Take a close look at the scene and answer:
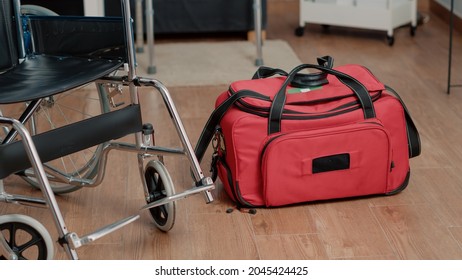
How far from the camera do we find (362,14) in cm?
379

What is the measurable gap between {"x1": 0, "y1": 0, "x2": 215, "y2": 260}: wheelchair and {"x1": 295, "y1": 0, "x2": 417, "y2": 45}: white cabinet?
192 cm

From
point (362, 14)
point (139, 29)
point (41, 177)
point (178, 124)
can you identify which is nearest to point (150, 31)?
point (139, 29)

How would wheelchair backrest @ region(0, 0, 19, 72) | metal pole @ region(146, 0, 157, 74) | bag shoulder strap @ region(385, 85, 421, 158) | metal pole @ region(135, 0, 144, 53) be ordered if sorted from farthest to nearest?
metal pole @ region(135, 0, 144, 53)
metal pole @ region(146, 0, 157, 74)
bag shoulder strap @ region(385, 85, 421, 158)
wheelchair backrest @ region(0, 0, 19, 72)

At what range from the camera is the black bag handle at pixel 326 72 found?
6.71 feet

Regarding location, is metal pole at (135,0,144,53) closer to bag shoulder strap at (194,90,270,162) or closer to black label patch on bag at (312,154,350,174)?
bag shoulder strap at (194,90,270,162)

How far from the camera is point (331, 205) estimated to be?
2.13 m

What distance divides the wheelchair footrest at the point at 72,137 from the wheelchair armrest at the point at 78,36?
0.17 meters

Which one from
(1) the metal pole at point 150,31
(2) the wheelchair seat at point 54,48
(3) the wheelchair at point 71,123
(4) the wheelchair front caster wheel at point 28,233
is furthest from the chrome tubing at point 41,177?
(1) the metal pole at point 150,31

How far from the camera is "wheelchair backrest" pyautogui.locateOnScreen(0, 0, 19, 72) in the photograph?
200cm

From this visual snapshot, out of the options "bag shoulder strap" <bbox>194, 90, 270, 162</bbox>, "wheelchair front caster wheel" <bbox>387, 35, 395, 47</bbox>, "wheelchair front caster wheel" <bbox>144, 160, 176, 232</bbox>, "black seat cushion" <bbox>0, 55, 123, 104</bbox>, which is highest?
"black seat cushion" <bbox>0, 55, 123, 104</bbox>

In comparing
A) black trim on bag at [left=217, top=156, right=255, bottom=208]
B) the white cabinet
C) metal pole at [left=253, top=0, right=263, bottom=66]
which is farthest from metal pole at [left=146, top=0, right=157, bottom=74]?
black trim on bag at [left=217, top=156, right=255, bottom=208]

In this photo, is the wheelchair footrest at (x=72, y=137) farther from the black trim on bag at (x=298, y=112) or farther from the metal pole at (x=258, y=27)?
the metal pole at (x=258, y=27)
